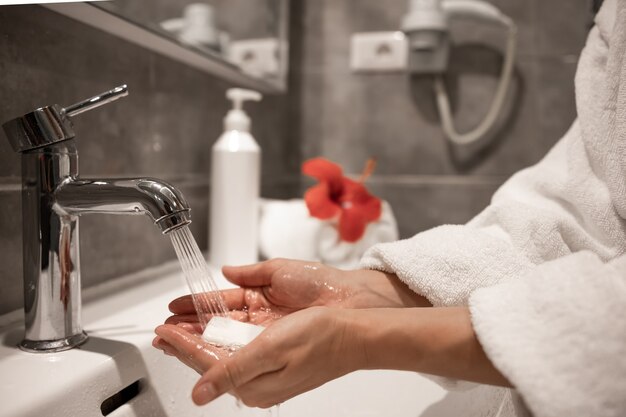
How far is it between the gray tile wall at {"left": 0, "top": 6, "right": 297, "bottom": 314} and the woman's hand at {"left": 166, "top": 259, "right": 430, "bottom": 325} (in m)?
0.23

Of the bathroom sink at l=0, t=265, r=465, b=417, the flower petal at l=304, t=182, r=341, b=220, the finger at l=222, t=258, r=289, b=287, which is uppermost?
the flower petal at l=304, t=182, r=341, b=220

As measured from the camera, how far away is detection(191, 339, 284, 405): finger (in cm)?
39

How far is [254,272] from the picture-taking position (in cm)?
60

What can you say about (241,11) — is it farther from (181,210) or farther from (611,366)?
(611,366)

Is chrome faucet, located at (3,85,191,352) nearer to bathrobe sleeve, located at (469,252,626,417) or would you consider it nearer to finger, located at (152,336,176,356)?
finger, located at (152,336,176,356)

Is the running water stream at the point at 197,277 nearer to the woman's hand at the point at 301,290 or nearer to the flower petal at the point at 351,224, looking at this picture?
the woman's hand at the point at 301,290

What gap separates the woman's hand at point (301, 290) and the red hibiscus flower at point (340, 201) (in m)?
0.34

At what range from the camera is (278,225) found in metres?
0.97

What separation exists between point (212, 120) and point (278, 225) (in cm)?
24

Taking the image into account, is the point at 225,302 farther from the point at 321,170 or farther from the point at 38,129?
the point at 321,170

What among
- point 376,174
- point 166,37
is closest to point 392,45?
point 376,174

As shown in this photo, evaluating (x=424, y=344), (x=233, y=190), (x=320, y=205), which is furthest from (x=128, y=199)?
(x=320, y=205)

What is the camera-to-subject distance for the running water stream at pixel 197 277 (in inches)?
19.1

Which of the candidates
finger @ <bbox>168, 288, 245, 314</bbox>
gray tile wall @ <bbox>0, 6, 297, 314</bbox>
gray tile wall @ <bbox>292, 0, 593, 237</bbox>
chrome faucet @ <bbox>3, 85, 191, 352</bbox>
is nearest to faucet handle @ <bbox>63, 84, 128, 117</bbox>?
chrome faucet @ <bbox>3, 85, 191, 352</bbox>
